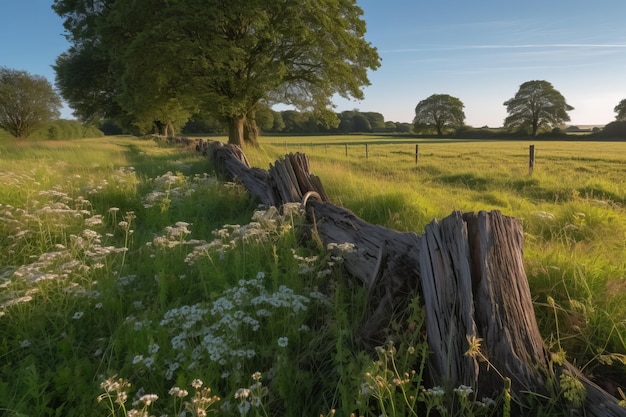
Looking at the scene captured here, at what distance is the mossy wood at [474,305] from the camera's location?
1781 millimetres

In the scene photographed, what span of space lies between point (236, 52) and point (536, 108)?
87045mm

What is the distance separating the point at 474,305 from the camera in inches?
79.3

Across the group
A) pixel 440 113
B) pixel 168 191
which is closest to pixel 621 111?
pixel 440 113

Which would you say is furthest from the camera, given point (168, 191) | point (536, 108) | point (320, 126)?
point (320, 126)

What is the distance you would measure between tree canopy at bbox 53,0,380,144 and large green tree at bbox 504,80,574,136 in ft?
244

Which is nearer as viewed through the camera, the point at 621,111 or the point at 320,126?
the point at 621,111

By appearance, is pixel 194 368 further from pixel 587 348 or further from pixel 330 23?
pixel 330 23

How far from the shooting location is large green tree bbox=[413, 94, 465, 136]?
93750 millimetres

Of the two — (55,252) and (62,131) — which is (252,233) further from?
(62,131)

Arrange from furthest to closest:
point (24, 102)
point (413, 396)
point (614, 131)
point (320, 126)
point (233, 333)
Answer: point (320, 126)
point (614, 131)
point (24, 102)
point (233, 333)
point (413, 396)

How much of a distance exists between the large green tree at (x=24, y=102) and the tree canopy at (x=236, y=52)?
27.6m

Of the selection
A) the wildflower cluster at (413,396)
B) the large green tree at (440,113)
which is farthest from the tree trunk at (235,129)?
the large green tree at (440,113)

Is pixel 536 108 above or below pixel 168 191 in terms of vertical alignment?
above

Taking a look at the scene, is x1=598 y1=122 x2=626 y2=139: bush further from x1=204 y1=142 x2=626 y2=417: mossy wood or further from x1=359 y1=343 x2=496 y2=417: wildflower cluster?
x1=359 y1=343 x2=496 y2=417: wildflower cluster
